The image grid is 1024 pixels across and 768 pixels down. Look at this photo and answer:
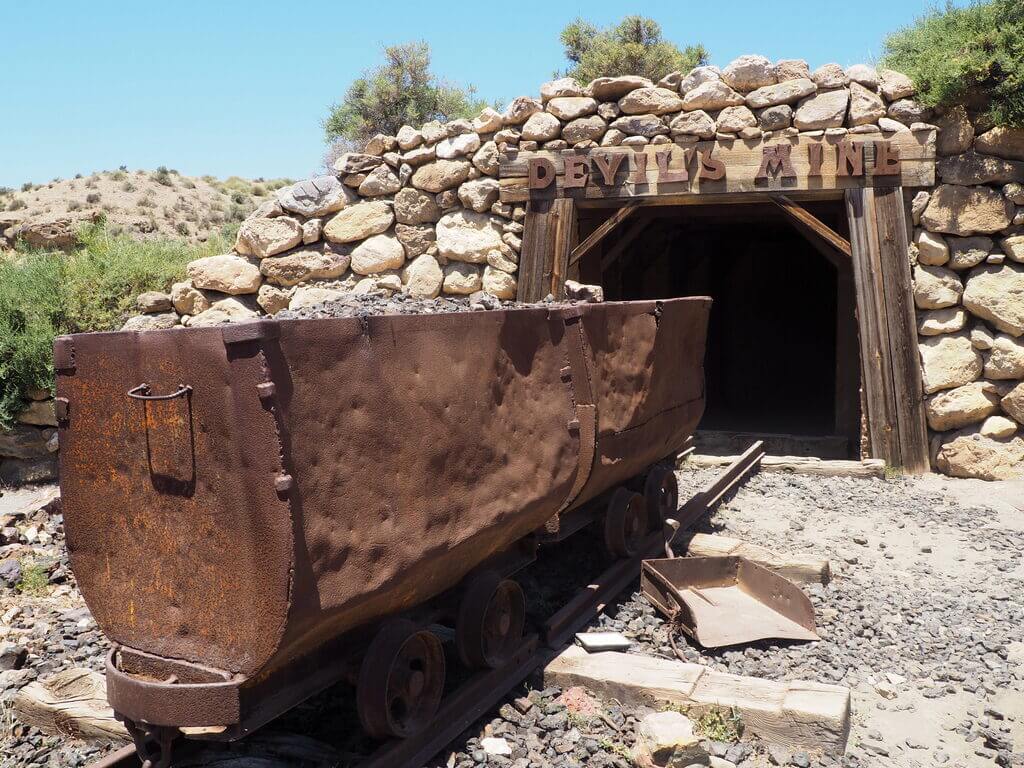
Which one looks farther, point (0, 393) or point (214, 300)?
point (214, 300)

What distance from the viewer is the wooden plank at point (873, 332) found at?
9.12 meters

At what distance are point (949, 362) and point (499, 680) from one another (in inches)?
280

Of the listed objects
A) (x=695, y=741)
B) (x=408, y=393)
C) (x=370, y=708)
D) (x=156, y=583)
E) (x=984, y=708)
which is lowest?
(x=984, y=708)

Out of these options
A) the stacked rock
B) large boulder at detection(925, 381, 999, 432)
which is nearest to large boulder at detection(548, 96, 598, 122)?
the stacked rock

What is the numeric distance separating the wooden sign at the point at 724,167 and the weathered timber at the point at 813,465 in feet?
9.89

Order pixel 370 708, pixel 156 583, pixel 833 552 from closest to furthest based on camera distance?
pixel 156 583, pixel 370 708, pixel 833 552

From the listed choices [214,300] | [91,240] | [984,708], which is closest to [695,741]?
[984,708]

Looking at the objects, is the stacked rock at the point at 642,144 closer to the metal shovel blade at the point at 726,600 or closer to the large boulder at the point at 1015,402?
the large boulder at the point at 1015,402

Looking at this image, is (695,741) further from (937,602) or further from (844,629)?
(937,602)

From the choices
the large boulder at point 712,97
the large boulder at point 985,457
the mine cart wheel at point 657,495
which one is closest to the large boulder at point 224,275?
the large boulder at point 712,97

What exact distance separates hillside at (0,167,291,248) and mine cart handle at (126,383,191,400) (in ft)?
73.0

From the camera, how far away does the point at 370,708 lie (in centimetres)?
326

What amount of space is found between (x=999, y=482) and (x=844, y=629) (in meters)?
4.82

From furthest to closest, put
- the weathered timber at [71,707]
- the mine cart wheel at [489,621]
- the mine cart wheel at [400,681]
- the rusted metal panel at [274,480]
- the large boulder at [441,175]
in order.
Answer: the large boulder at [441,175]
the mine cart wheel at [489,621]
the weathered timber at [71,707]
the mine cart wheel at [400,681]
the rusted metal panel at [274,480]
